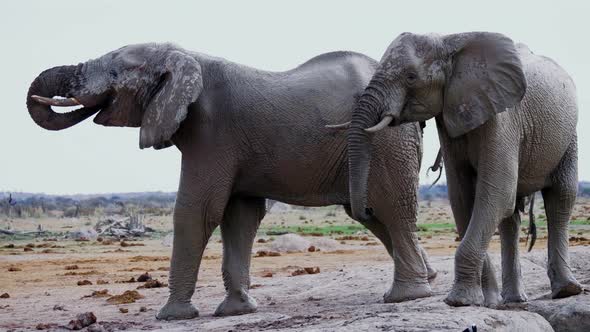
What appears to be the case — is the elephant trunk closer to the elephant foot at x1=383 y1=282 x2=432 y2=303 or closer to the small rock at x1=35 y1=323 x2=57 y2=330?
the elephant foot at x1=383 y1=282 x2=432 y2=303

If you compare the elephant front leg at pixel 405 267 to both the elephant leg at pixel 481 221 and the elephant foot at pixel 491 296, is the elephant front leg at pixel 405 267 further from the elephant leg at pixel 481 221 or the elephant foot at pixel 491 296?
the elephant leg at pixel 481 221

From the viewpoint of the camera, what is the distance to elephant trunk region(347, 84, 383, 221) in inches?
332

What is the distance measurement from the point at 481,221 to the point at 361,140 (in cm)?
109

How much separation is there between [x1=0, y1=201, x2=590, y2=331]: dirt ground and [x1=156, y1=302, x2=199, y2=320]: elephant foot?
17 cm

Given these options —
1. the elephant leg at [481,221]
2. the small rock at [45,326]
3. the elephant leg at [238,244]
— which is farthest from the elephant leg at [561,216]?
the small rock at [45,326]

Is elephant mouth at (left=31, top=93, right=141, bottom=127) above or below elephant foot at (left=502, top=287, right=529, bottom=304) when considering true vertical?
above

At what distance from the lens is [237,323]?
912 centimetres

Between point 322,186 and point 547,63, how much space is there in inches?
90.1

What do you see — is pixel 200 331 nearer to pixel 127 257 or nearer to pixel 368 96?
pixel 368 96

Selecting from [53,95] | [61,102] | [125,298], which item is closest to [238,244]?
[61,102]

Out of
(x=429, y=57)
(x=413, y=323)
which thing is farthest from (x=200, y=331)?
(x=429, y=57)

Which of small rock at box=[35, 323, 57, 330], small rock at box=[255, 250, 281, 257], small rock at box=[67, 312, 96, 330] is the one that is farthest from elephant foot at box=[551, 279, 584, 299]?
small rock at box=[255, 250, 281, 257]

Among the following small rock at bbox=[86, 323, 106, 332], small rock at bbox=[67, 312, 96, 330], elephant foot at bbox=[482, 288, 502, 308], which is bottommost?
small rock at bbox=[67, 312, 96, 330]

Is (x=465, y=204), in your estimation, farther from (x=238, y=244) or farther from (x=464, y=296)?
(x=238, y=244)
